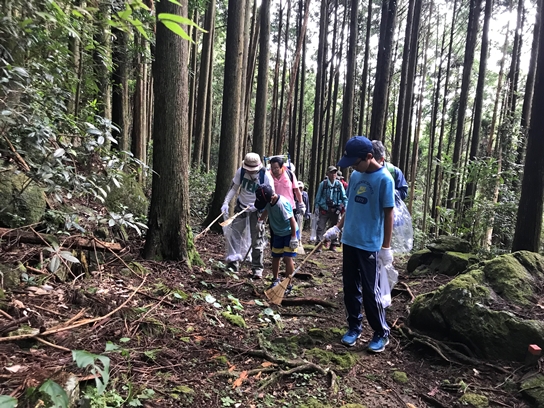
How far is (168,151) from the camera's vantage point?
4.91 metres

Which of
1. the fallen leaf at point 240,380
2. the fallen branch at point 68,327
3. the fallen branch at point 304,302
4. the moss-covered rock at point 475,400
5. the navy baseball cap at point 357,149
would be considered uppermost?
the navy baseball cap at point 357,149

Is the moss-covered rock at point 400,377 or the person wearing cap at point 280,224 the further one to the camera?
the person wearing cap at point 280,224

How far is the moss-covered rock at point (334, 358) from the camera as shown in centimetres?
325

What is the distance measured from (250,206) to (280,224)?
0.90m

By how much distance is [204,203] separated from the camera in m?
12.4

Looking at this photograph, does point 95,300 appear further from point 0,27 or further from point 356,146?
point 356,146

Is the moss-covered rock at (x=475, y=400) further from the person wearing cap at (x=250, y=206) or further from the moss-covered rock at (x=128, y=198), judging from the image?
the moss-covered rock at (x=128, y=198)

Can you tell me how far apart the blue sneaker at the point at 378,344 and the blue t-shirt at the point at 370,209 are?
88 cm

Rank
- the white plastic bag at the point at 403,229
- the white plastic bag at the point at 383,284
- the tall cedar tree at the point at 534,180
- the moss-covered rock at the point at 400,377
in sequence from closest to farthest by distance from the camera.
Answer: the moss-covered rock at the point at 400,377 < the white plastic bag at the point at 383,284 < the white plastic bag at the point at 403,229 < the tall cedar tree at the point at 534,180

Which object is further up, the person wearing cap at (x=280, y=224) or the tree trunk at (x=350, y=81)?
the tree trunk at (x=350, y=81)

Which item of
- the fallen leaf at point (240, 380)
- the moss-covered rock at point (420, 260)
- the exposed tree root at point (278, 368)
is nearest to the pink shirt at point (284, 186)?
the moss-covered rock at point (420, 260)

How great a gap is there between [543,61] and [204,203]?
9694 millimetres

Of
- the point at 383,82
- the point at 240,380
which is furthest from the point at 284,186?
the point at 240,380

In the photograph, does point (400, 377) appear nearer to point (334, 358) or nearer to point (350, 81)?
point (334, 358)
